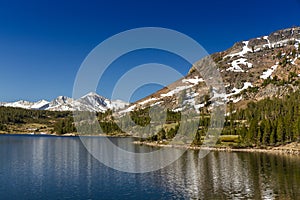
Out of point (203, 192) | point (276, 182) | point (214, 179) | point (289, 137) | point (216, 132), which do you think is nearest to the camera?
point (203, 192)

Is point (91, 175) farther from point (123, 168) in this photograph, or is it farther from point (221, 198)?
point (221, 198)

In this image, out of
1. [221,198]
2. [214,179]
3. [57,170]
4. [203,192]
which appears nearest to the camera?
[221,198]

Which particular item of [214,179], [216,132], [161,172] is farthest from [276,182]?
[216,132]

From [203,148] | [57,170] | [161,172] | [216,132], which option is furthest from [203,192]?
[216,132]

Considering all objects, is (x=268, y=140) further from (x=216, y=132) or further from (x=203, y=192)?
(x=203, y=192)

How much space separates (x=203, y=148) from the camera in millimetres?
141125

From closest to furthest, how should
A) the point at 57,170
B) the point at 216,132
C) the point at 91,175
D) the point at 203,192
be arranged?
1. the point at 203,192
2. the point at 91,175
3. the point at 57,170
4. the point at 216,132

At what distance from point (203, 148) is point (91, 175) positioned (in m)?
78.2

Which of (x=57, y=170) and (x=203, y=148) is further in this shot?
(x=203, y=148)

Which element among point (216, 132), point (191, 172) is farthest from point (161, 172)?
point (216, 132)

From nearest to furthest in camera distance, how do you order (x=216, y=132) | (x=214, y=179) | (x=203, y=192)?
(x=203, y=192)
(x=214, y=179)
(x=216, y=132)

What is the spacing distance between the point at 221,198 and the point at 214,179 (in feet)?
53.4

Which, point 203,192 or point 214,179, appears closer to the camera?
point 203,192

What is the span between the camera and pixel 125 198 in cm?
5197
